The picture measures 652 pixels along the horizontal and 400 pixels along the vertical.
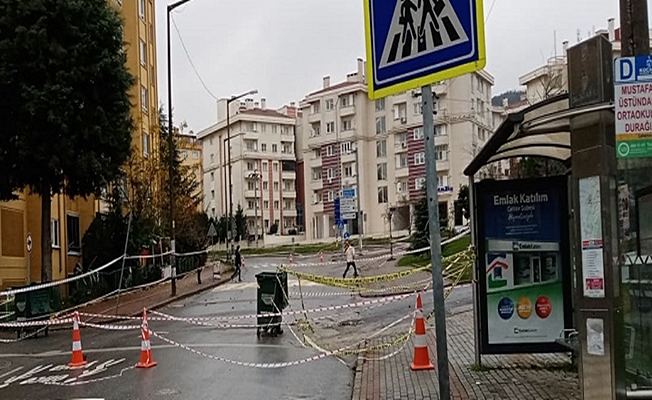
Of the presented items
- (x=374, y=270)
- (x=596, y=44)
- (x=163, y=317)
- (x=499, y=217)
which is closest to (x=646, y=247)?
(x=596, y=44)

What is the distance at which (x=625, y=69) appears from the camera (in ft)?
20.1

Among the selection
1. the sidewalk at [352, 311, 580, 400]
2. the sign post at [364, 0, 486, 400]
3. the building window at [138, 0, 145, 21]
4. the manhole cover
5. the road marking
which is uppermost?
the building window at [138, 0, 145, 21]

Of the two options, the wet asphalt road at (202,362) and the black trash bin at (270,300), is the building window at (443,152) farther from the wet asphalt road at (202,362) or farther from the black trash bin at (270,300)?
the black trash bin at (270,300)

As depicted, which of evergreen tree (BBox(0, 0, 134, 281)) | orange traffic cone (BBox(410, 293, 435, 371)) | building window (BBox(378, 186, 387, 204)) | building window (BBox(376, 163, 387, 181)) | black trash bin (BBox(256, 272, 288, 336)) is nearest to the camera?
orange traffic cone (BBox(410, 293, 435, 371))

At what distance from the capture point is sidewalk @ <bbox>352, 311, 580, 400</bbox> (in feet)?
31.0

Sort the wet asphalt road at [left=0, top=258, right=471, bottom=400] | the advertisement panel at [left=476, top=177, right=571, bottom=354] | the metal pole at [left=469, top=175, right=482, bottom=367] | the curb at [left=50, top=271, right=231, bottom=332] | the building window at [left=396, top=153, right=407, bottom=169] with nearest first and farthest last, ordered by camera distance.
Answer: the advertisement panel at [left=476, top=177, right=571, bottom=354] → the metal pole at [left=469, top=175, right=482, bottom=367] → the wet asphalt road at [left=0, top=258, right=471, bottom=400] → the curb at [left=50, top=271, right=231, bottom=332] → the building window at [left=396, top=153, right=407, bottom=169]

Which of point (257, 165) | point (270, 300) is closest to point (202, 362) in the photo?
point (270, 300)

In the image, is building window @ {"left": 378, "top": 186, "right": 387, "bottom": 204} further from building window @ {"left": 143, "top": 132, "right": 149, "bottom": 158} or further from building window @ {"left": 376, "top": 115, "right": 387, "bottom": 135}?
building window @ {"left": 143, "top": 132, "right": 149, "bottom": 158}

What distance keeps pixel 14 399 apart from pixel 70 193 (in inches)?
692

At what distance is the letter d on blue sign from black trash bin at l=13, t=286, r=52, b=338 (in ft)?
58.4

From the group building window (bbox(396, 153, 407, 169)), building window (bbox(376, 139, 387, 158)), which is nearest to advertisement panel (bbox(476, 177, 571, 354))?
building window (bbox(396, 153, 407, 169))

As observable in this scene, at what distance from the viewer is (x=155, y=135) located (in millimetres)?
47125

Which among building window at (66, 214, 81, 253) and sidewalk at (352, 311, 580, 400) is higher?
building window at (66, 214, 81, 253)

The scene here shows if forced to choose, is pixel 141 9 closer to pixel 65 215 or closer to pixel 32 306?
pixel 65 215
